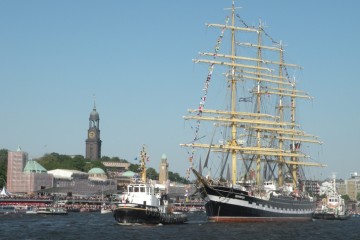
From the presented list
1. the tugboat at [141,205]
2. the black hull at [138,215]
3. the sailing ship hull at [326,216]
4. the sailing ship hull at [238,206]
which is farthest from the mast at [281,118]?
the black hull at [138,215]

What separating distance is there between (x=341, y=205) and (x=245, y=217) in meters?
84.2

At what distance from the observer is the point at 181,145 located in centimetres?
12219

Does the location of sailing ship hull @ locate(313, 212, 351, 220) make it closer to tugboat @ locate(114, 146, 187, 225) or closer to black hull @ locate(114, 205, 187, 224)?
tugboat @ locate(114, 146, 187, 225)

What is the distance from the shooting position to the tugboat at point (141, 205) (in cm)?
10219

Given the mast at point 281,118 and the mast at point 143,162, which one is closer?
the mast at point 143,162

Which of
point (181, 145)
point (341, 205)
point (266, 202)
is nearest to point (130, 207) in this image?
point (181, 145)

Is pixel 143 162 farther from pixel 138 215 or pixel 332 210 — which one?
pixel 332 210

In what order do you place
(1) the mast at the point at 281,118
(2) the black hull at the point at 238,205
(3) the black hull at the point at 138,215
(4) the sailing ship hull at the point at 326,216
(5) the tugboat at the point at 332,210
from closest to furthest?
(3) the black hull at the point at 138,215
(2) the black hull at the point at 238,205
(1) the mast at the point at 281,118
(4) the sailing ship hull at the point at 326,216
(5) the tugboat at the point at 332,210

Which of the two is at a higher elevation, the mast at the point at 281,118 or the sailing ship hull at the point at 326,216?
the mast at the point at 281,118

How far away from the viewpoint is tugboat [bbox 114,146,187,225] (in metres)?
102

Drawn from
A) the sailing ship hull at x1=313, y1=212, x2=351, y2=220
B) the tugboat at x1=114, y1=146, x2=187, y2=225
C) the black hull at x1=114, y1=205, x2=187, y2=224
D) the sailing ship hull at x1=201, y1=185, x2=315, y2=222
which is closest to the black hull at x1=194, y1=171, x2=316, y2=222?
the sailing ship hull at x1=201, y1=185, x2=315, y2=222

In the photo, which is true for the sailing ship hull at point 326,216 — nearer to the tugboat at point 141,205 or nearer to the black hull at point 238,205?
the black hull at point 238,205

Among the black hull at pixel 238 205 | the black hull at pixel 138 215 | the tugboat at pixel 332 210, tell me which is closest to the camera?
the black hull at pixel 138 215

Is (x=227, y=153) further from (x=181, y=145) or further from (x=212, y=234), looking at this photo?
(x=212, y=234)
